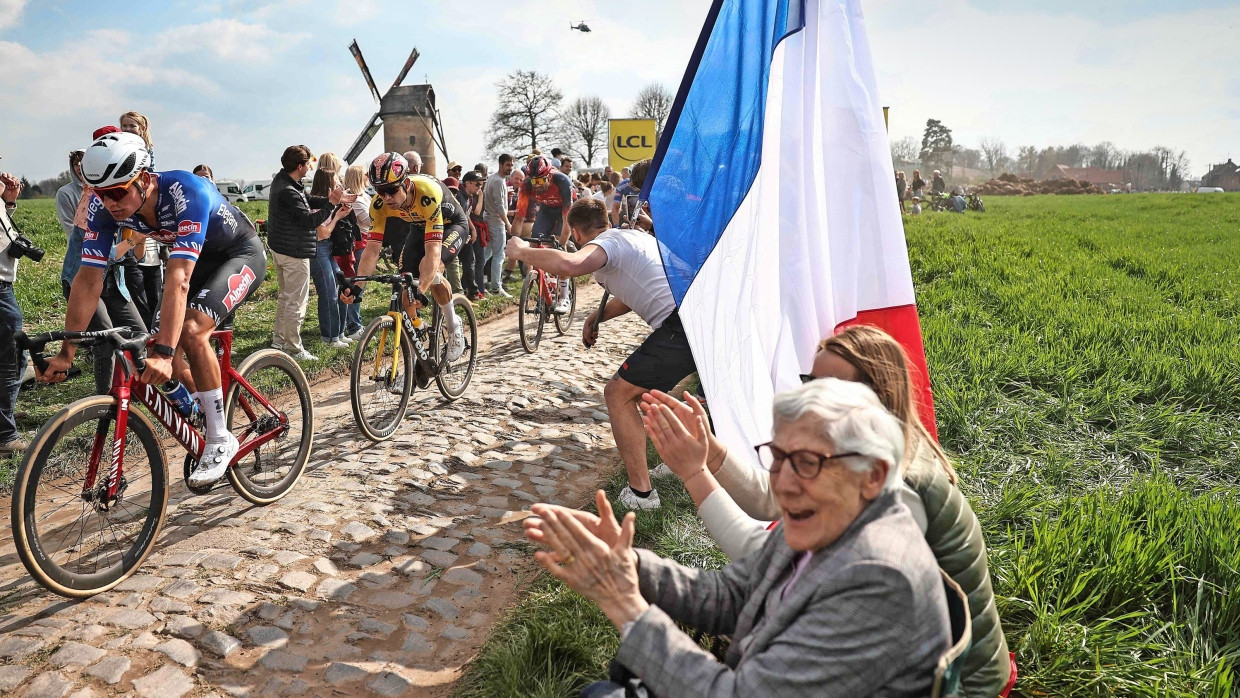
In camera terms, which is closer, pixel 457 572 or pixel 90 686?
pixel 90 686

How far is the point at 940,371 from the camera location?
6.66 meters

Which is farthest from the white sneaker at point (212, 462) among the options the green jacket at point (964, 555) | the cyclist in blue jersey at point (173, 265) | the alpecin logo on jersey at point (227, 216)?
the green jacket at point (964, 555)

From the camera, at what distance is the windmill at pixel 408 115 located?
165 ft

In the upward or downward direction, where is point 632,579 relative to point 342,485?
upward

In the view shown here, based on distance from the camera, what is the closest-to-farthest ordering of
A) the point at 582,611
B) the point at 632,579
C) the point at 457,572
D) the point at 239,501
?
the point at 632,579, the point at 582,611, the point at 457,572, the point at 239,501

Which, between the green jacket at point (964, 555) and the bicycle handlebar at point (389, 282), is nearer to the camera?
the green jacket at point (964, 555)

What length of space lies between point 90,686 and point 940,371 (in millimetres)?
5921

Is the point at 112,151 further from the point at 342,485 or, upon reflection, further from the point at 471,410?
the point at 471,410

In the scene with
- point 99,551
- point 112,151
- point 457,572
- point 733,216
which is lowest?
point 457,572

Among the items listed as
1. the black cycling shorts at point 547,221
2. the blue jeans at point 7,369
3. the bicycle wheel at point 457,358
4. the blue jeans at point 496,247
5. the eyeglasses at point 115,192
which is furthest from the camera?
the black cycling shorts at point 547,221

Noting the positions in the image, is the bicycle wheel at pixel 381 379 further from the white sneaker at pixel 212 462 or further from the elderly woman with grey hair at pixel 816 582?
the elderly woman with grey hair at pixel 816 582

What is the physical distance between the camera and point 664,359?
4887mm

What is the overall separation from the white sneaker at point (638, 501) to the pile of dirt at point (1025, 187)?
238 ft

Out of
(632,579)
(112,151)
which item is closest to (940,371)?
(632,579)
